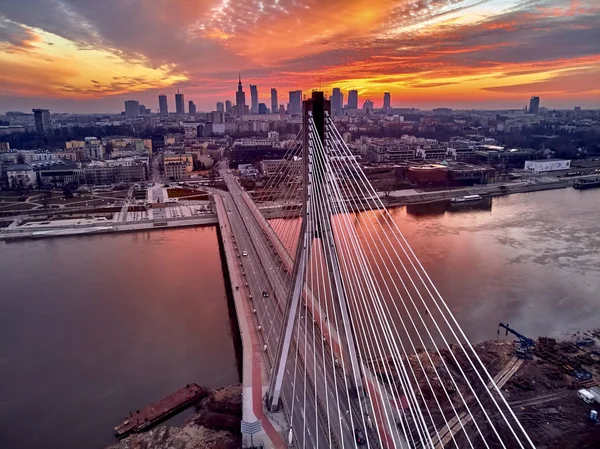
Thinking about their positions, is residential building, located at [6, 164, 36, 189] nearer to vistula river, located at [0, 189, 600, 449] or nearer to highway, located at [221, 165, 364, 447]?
vistula river, located at [0, 189, 600, 449]

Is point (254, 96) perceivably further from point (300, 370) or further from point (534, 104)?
point (300, 370)

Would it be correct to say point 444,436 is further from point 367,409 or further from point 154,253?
point 154,253

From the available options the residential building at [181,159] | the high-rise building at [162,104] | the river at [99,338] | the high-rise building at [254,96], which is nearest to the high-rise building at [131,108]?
the high-rise building at [162,104]

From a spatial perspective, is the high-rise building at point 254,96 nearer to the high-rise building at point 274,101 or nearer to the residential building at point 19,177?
the high-rise building at point 274,101

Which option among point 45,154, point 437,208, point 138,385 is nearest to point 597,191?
point 437,208

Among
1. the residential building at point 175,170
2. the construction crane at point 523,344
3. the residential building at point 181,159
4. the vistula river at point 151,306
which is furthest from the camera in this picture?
the residential building at point 181,159
